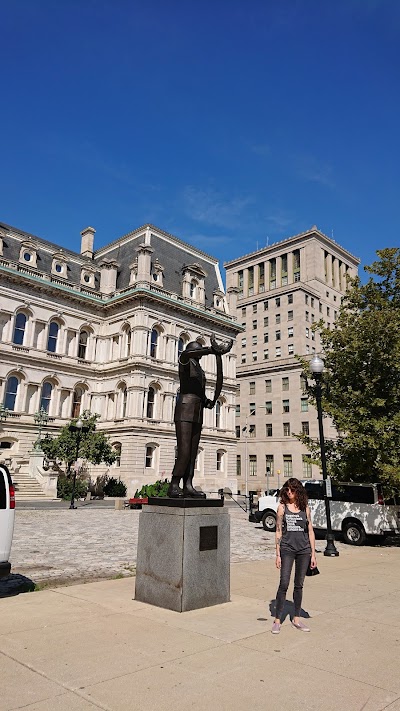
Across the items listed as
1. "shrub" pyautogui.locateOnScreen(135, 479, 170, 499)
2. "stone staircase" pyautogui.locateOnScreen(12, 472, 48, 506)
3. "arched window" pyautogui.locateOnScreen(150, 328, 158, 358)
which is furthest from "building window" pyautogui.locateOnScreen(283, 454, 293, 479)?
"stone staircase" pyautogui.locateOnScreen(12, 472, 48, 506)

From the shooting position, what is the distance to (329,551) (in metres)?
15.1

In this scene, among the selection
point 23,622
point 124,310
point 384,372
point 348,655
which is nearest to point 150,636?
point 23,622

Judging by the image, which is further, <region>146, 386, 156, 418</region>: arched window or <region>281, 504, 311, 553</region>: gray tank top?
<region>146, 386, 156, 418</region>: arched window

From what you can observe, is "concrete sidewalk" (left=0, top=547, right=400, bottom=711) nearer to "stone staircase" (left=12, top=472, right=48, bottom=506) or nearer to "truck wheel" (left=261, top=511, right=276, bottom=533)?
"truck wheel" (left=261, top=511, right=276, bottom=533)

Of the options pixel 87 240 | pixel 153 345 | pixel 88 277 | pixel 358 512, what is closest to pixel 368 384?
pixel 358 512

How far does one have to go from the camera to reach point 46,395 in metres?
46.7

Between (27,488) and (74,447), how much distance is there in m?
5.37

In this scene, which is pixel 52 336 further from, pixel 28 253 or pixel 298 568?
pixel 298 568

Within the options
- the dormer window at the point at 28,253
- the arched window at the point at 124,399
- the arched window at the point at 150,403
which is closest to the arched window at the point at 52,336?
the dormer window at the point at 28,253

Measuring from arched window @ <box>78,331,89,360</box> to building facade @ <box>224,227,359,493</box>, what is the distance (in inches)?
1122

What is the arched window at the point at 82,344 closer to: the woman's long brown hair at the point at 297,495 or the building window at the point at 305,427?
the building window at the point at 305,427

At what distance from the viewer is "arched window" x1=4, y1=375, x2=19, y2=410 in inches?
1725

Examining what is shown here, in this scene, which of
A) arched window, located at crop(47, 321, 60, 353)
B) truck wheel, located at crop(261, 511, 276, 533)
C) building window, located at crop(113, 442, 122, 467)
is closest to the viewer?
truck wheel, located at crop(261, 511, 276, 533)

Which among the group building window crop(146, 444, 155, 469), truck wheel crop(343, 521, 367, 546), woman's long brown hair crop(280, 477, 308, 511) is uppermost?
building window crop(146, 444, 155, 469)
